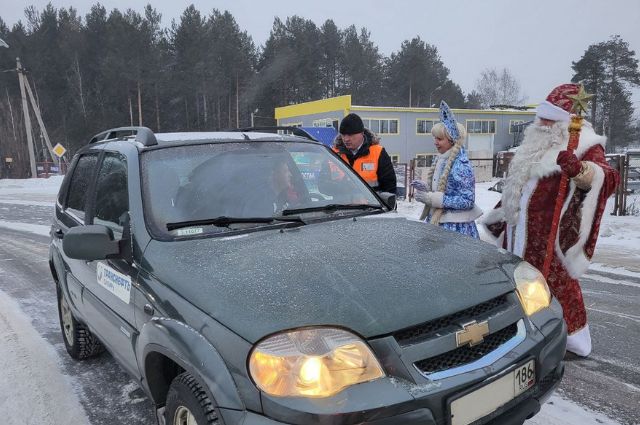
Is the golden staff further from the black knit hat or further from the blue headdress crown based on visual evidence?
the black knit hat

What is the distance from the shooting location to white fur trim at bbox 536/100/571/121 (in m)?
3.38

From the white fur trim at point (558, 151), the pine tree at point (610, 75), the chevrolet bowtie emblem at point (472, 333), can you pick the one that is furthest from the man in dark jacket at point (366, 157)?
the pine tree at point (610, 75)

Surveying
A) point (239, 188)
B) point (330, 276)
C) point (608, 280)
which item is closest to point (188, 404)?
point (330, 276)

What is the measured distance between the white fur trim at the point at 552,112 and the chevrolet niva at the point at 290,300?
1.43 metres

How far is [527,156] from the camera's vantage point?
3.60m

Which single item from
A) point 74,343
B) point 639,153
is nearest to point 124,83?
point 639,153

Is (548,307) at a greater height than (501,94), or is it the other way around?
(501,94)

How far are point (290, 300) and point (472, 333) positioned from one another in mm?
705

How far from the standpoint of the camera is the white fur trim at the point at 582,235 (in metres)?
3.25

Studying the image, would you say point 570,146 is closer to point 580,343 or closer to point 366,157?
point 580,343

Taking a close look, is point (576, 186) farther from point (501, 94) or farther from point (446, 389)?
point (501, 94)

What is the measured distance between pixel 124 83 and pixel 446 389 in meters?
43.0

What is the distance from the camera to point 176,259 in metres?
2.12

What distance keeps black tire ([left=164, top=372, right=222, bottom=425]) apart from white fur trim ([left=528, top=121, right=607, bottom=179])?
2803mm
